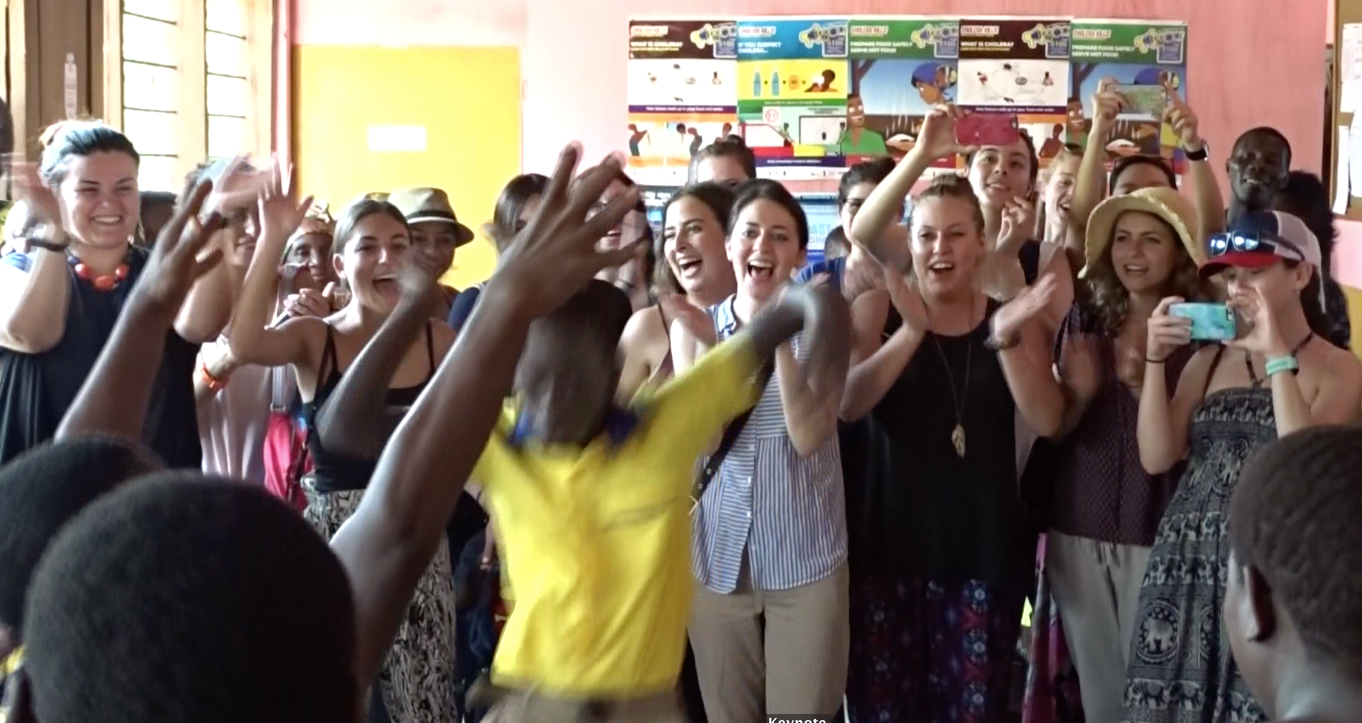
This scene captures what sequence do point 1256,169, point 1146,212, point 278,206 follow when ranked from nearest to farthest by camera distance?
point 278,206
point 1146,212
point 1256,169

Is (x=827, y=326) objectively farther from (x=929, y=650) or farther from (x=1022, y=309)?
(x=929, y=650)

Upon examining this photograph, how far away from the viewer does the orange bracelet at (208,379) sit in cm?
345

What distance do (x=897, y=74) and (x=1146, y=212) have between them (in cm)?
392

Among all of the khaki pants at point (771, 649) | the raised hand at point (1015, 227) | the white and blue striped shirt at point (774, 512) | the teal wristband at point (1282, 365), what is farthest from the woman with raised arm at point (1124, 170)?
the khaki pants at point (771, 649)

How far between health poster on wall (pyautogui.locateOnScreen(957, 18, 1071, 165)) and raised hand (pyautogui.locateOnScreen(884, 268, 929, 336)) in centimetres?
414

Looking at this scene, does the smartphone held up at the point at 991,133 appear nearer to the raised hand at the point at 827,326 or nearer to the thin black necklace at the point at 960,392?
the thin black necklace at the point at 960,392

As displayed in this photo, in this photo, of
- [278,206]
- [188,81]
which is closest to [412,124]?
[188,81]

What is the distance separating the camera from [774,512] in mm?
3143

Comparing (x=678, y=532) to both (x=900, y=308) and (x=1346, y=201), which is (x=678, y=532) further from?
(x=1346, y=201)

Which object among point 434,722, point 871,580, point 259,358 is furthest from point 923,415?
point 259,358

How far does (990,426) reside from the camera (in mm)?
3248

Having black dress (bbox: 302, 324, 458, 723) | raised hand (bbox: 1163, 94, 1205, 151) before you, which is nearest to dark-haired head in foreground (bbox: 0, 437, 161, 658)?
black dress (bbox: 302, 324, 458, 723)

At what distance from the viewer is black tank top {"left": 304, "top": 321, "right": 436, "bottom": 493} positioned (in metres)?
2.93

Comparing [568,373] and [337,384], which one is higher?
[568,373]
